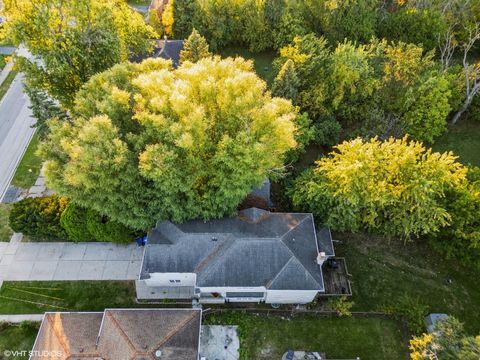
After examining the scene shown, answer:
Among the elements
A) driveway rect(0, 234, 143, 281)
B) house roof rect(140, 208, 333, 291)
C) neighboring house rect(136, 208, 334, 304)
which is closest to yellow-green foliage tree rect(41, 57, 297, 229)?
neighboring house rect(136, 208, 334, 304)

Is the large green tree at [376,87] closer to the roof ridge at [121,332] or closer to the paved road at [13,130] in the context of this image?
the roof ridge at [121,332]

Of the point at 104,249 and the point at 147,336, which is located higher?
the point at 147,336

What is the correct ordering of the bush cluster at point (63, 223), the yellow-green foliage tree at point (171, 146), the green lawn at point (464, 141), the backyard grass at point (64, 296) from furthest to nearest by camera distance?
1. the green lawn at point (464, 141)
2. the bush cluster at point (63, 223)
3. the backyard grass at point (64, 296)
4. the yellow-green foliage tree at point (171, 146)

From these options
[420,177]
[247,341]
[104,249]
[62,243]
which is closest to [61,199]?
[62,243]

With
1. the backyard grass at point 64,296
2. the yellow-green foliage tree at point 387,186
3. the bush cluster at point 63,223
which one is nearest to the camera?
the yellow-green foliage tree at point 387,186

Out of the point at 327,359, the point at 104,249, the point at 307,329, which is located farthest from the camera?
the point at 104,249

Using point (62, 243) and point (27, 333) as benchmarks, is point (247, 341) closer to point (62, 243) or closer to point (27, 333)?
point (27, 333)

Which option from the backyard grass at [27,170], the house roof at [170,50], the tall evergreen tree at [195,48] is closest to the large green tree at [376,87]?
the tall evergreen tree at [195,48]
